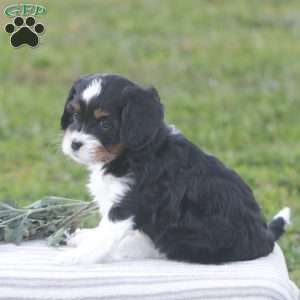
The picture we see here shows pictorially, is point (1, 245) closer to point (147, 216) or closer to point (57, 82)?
point (147, 216)

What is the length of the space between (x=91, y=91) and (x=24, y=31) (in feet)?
5.38

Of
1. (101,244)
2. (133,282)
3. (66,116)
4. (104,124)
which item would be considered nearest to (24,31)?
(66,116)

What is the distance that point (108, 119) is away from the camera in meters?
5.11

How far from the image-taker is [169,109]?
1253 cm

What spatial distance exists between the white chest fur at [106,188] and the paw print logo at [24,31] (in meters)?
1.22

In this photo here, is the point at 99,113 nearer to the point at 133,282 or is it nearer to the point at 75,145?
the point at 75,145

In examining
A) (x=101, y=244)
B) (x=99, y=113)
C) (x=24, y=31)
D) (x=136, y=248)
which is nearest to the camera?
(x=99, y=113)

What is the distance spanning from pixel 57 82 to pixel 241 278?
9.14m

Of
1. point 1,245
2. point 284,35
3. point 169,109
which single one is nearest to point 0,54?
point 169,109

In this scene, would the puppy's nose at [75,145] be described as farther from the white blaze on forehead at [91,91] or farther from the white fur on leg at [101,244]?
the white fur on leg at [101,244]

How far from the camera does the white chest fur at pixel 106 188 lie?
205 inches

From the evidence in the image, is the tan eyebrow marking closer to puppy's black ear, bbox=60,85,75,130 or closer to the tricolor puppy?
the tricolor puppy

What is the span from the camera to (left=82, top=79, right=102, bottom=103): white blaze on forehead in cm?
510

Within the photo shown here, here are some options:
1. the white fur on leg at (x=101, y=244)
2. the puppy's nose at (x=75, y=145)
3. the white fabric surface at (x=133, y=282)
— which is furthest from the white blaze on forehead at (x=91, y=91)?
the white fabric surface at (x=133, y=282)
